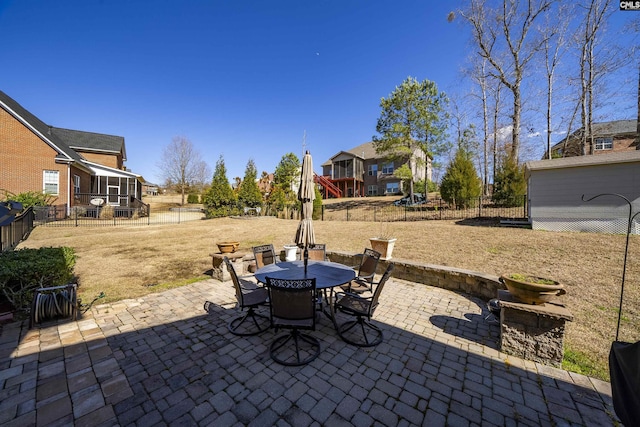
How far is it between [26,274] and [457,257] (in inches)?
390

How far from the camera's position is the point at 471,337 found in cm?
378

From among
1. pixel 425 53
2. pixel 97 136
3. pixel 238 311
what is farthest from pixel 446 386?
pixel 97 136

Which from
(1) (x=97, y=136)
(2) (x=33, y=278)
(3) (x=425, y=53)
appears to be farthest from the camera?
(1) (x=97, y=136)

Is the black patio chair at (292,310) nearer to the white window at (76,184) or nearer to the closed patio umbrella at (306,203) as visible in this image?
the closed patio umbrella at (306,203)

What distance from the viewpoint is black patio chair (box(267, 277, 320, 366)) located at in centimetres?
304

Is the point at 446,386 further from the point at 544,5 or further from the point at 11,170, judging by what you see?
the point at 11,170

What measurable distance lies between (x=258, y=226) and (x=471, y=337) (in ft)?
43.7

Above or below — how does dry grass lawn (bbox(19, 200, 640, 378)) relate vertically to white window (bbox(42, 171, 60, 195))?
below

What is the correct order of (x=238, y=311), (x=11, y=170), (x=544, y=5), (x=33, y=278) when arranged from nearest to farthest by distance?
1. (x=33, y=278)
2. (x=238, y=311)
3. (x=544, y=5)
4. (x=11, y=170)

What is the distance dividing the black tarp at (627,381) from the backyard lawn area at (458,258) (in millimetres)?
1468

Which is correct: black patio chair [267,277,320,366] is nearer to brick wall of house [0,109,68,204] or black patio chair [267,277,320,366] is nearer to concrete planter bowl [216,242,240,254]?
concrete planter bowl [216,242,240,254]

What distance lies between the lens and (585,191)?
940 cm

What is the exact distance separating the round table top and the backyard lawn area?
3.11 m

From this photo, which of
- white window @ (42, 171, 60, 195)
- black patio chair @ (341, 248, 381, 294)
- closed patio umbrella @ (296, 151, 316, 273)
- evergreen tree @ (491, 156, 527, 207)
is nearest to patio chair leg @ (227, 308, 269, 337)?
closed patio umbrella @ (296, 151, 316, 273)
